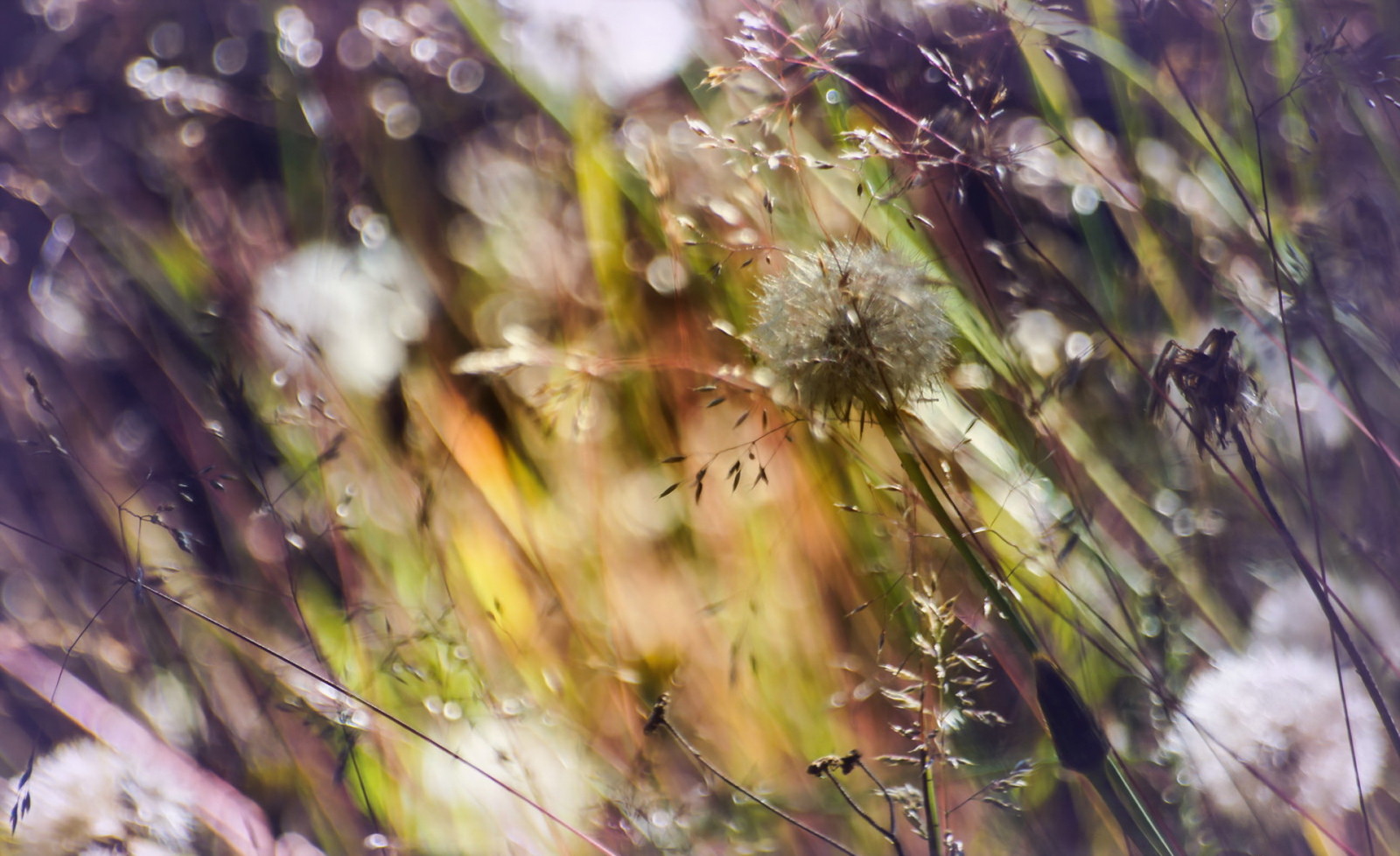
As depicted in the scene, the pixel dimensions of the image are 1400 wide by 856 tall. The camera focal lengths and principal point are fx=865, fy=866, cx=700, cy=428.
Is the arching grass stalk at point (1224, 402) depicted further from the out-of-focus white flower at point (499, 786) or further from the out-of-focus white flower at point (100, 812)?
the out-of-focus white flower at point (100, 812)

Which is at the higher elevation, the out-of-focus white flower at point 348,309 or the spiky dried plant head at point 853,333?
the spiky dried plant head at point 853,333

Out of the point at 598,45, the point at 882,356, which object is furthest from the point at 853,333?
the point at 598,45

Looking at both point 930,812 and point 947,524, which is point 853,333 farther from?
point 930,812

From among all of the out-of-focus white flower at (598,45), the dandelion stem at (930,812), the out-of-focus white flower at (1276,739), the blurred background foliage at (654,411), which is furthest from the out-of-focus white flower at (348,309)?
the out-of-focus white flower at (1276,739)

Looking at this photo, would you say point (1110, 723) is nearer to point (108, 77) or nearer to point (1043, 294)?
A: point (1043, 294)

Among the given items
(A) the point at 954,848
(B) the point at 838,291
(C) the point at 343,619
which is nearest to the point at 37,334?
(C) the point at 343,619

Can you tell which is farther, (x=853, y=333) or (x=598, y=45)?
(x=598, y=45)
